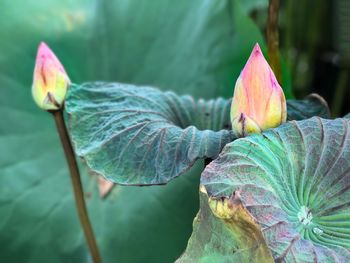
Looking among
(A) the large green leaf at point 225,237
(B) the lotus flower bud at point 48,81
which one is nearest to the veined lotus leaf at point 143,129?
(B) the lotus flower bud at point 48,81

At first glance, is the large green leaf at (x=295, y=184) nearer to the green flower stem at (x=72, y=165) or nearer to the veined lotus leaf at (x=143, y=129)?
the veined lotus leaf at (x=143, y=129)

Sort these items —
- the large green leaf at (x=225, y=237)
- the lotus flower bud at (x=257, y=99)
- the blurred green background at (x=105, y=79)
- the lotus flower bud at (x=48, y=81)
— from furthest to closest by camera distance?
the blurred green background at (x=105, y=79) < the lotus flower bud at (x=48, y=81) < the lotus flower bud at (x=257, y=99) < the large green leaf at (x=225, y=237)

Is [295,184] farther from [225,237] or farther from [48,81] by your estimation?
[48,81]

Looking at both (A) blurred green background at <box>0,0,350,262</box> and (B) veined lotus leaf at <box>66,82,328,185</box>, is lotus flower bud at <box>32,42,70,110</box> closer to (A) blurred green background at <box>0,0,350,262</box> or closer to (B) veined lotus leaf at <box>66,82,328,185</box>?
(B) veined lotus leaf at <box>66,82,328,185</box>

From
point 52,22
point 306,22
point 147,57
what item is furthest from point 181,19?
point 306,22

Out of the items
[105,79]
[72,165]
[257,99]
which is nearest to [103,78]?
[105,79]

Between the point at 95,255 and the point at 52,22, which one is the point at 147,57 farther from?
the point at 95,255

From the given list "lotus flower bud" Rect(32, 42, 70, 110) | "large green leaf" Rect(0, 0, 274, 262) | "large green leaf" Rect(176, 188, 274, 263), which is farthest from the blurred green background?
"large green leaf" Rect(176, 188, 274, 263)
